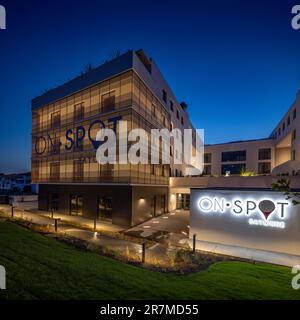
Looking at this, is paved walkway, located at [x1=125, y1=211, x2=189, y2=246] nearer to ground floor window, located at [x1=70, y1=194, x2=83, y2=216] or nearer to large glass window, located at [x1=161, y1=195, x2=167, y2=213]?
large glass window, located at [x1=161, y1=195, x2=167, y2=213]

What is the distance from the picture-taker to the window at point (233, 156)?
40625 millimetres

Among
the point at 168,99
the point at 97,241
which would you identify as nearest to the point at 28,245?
the point at 97,241

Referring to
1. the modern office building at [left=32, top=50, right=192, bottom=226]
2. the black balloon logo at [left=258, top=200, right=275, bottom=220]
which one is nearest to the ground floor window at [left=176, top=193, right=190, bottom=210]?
the modern office building at [left=32, top=50, right=192, bottom=226]

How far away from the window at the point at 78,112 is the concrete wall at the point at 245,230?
14782mm

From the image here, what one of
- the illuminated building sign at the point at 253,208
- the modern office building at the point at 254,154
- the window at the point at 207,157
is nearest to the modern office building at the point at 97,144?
the modern office building at the point at 254,154

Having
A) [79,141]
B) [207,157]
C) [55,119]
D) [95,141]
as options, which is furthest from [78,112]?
[207,157]

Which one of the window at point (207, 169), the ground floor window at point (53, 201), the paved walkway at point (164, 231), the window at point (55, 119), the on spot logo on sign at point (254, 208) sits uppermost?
the window at point (55, 119)

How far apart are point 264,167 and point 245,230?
3171 centimetres

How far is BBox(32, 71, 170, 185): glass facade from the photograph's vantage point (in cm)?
1719

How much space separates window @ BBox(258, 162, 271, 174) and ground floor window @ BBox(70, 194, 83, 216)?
110 feet

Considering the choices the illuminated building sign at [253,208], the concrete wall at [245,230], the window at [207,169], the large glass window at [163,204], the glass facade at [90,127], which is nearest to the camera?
the concrete wall at [245,230]

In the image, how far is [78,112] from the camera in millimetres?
20891

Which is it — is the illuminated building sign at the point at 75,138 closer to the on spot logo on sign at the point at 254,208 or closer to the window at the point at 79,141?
the window at the point at 79,141

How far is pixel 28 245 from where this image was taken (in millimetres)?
8656
